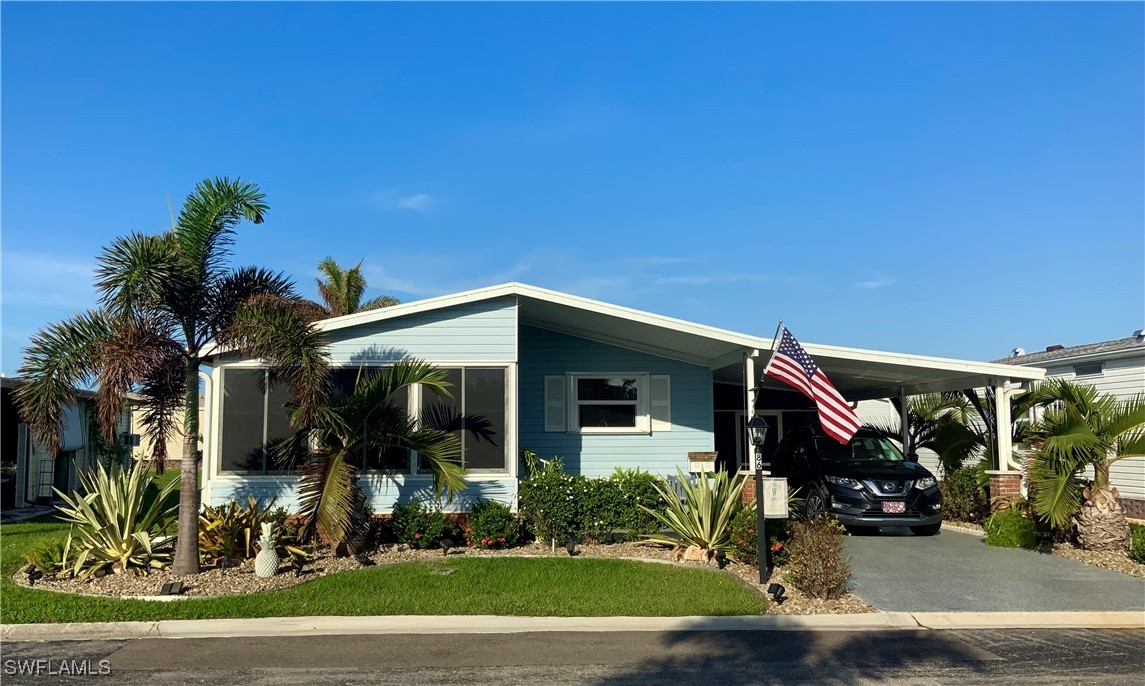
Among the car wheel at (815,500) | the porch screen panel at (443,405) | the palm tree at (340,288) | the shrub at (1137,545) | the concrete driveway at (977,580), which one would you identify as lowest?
the concrete driveway at (977,580)

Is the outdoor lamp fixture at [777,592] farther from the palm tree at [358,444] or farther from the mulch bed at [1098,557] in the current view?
the mulch bed at [1098,557]

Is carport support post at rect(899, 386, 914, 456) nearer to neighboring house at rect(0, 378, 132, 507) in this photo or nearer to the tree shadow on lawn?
the tree shadow on lawn

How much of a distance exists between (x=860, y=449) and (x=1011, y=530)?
284 cm

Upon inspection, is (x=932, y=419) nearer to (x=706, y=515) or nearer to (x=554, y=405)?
(x=554, y=405)

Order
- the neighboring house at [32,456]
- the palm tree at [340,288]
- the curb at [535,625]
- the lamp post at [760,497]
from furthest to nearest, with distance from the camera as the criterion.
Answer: the palm tree at [340,288] → the neighboring house at [32,456] → the lamp post at [760,497] → the curb at [535,625]

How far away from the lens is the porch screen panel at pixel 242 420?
12.5m

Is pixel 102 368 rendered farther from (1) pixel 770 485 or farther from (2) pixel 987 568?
(2) pixel 987 568

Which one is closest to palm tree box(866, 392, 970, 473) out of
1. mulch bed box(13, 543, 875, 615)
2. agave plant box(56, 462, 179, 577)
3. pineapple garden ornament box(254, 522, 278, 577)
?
mulch bed box(13, 543, 875, 615)

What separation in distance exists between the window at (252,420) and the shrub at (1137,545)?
39.3ft

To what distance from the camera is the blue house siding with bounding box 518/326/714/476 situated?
15734 mm

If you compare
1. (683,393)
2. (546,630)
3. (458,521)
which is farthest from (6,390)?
(546,630)

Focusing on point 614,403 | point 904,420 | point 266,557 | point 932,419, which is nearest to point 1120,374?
point 932,419

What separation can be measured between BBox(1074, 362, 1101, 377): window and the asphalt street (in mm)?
12323

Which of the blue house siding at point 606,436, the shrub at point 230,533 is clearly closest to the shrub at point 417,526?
the shrub at point 230,533
